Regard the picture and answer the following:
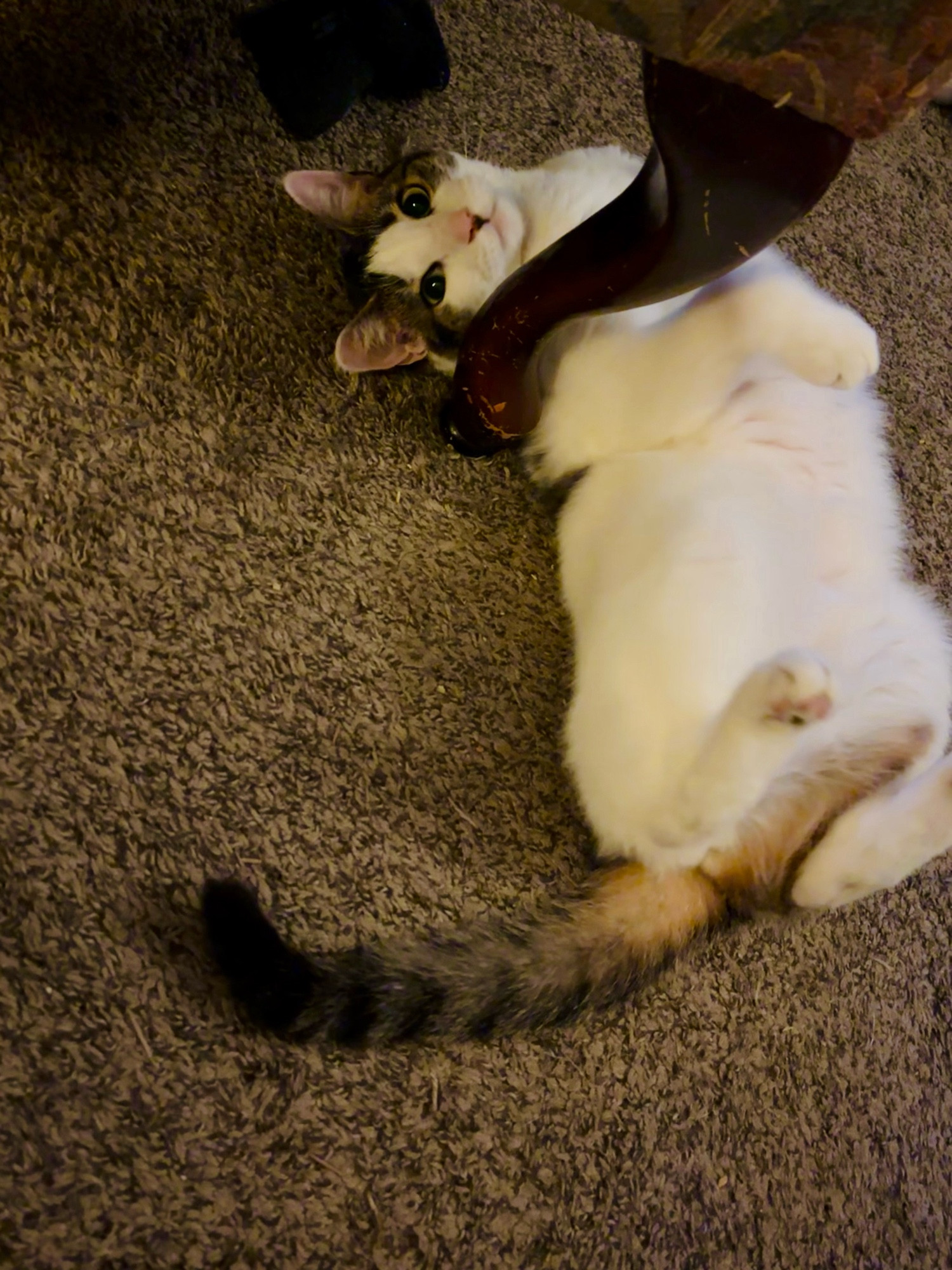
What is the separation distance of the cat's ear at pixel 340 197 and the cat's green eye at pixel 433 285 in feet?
0.55

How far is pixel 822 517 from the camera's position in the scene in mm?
1185

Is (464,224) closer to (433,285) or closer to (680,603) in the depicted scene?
(433,285)

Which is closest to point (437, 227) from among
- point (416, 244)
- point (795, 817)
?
point (416, 244)

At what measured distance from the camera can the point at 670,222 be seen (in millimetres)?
797

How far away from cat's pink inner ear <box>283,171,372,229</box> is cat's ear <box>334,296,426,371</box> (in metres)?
0.16

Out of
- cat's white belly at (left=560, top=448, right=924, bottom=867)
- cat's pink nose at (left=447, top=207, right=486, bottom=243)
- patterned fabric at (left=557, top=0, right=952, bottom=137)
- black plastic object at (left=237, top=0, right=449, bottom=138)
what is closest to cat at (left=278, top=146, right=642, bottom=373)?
cat's pink nose at (left=447, top=207, right=486, bottom=243)

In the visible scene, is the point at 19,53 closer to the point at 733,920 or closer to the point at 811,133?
the point at 811,133

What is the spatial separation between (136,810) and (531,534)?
0.75m

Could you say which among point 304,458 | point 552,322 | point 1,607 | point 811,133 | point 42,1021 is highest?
point 811,133

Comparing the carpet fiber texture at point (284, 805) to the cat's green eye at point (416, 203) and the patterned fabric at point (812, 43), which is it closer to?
the cat's green eye at point (416, 203)

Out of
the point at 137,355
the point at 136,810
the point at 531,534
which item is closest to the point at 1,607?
the point at 136,810

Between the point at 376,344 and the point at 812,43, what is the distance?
0.85 metres

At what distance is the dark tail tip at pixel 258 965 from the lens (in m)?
0.98

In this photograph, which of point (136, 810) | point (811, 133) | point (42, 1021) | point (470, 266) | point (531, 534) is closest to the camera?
point (811, 133)
